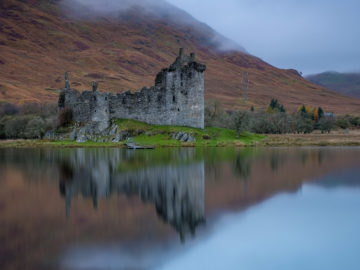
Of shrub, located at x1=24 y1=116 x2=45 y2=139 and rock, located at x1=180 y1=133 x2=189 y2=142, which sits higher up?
shrub, located at x1=24 y1=116 x2=45 y2=139

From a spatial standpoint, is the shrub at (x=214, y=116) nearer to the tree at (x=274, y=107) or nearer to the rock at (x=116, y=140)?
the rock at (x=116, y=140)

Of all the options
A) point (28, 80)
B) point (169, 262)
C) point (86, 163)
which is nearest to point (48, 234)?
point (169, 262)

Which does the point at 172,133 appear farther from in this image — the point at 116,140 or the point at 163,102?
the point at 116,140

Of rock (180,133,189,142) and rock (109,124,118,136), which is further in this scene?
rock (109,124,118,136)

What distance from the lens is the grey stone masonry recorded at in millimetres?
50594

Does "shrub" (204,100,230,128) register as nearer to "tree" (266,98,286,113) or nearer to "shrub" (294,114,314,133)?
"shrub" (294,114,314,133)

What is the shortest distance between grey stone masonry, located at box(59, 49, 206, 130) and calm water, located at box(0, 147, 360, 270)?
29548 millimetres

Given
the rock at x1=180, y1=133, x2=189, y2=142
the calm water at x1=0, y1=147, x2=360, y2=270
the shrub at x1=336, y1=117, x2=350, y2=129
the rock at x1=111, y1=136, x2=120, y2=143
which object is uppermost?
the shrub at x1=336, y1=117, x2=350, y2=129

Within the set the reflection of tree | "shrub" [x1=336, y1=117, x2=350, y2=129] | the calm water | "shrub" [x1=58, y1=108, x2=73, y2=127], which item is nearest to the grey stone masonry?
"shrub" [x1=58, y1=108, x2=73, y2=127]

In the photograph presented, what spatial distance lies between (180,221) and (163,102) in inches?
1588

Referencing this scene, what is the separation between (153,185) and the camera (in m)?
17.8

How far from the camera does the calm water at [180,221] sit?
9000mm

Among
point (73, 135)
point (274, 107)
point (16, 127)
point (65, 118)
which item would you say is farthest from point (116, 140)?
point (274, 107)

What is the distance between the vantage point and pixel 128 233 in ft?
34.8
